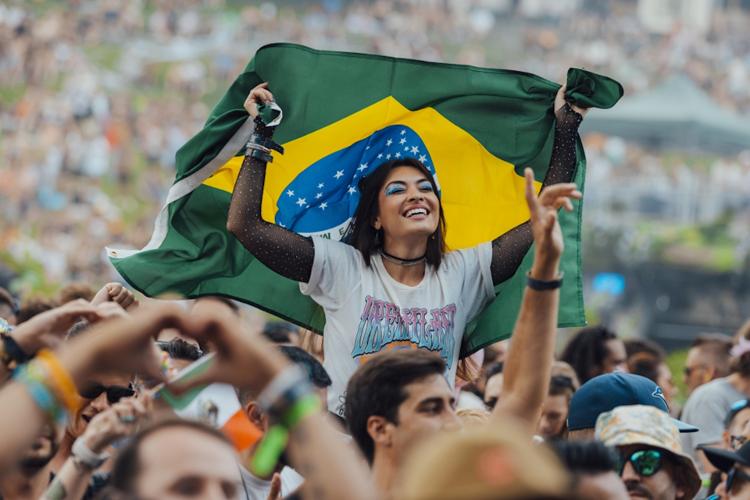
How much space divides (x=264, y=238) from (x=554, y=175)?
1.02 meters

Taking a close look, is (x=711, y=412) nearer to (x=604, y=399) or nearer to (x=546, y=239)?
(x=604, y=399)

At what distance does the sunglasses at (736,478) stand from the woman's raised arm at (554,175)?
1.04m

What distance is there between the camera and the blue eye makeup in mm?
4766

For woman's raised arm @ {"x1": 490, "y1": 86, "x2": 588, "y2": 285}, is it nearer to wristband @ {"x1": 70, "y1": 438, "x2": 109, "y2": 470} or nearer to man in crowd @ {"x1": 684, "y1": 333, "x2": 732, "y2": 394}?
wristband @ {"x1": 70, "y1": 438, "x2": 109, "y2": 470}

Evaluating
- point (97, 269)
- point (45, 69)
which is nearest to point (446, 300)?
point (97, 269)

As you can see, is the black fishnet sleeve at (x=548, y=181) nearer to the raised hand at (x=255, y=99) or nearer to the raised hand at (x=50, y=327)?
the raised hand at (x=255, y=99)

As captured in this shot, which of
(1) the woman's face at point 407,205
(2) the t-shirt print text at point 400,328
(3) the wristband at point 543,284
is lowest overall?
(2) the t-shirt print text at point 400,328

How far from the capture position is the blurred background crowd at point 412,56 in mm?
21109

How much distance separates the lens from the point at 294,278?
4660 mm

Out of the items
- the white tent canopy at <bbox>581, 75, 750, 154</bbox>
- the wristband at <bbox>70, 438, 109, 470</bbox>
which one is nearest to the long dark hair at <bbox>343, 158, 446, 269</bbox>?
the wristband at <bbox>70, 438, 109, 470</bbox>

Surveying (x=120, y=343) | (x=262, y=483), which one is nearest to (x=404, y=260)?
(x=262, y=483)

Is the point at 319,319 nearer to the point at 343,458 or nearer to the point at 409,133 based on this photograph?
the point at 409,133

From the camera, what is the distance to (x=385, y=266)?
469 cm

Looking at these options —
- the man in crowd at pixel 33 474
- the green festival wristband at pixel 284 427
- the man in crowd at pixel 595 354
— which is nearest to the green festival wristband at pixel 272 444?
the green festival wristband at pixel 284 427
